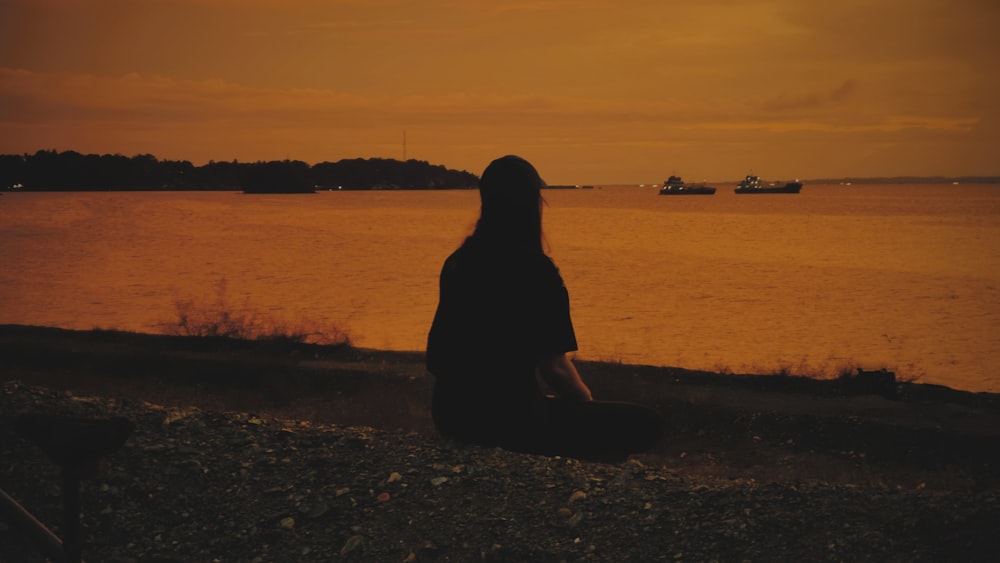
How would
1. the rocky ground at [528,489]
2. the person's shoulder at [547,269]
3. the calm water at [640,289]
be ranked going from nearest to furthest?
1. the person's shoulder at [547,269]
2. the rocky ground at [528,489]
3. the calm water at [640,289]

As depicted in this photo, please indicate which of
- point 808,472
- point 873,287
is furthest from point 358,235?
point 808,472

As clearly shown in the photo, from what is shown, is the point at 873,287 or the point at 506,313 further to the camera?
the point at 873,287

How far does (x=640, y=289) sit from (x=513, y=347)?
33.6 meters

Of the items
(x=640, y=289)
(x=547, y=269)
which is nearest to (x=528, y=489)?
(x=547, y=269)

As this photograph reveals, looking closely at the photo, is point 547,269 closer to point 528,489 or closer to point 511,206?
point 511,206

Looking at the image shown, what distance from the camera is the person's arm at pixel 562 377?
14.2ft

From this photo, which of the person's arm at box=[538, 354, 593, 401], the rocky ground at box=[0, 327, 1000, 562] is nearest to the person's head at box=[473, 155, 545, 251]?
the person's arm at box=[538, 354, 593, 401]

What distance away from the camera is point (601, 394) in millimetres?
10430

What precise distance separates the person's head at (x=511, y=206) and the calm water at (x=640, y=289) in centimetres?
31

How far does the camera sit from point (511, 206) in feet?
14.5

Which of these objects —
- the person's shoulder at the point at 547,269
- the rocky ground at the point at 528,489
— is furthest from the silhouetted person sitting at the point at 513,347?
the rocky ground at the point at 528,489

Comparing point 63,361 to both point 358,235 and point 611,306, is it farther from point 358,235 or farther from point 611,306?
point 358,235

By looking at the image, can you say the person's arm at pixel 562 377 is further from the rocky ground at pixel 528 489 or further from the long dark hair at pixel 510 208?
the rocky ground at pixel 528 489

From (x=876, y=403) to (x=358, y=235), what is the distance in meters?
70.7
